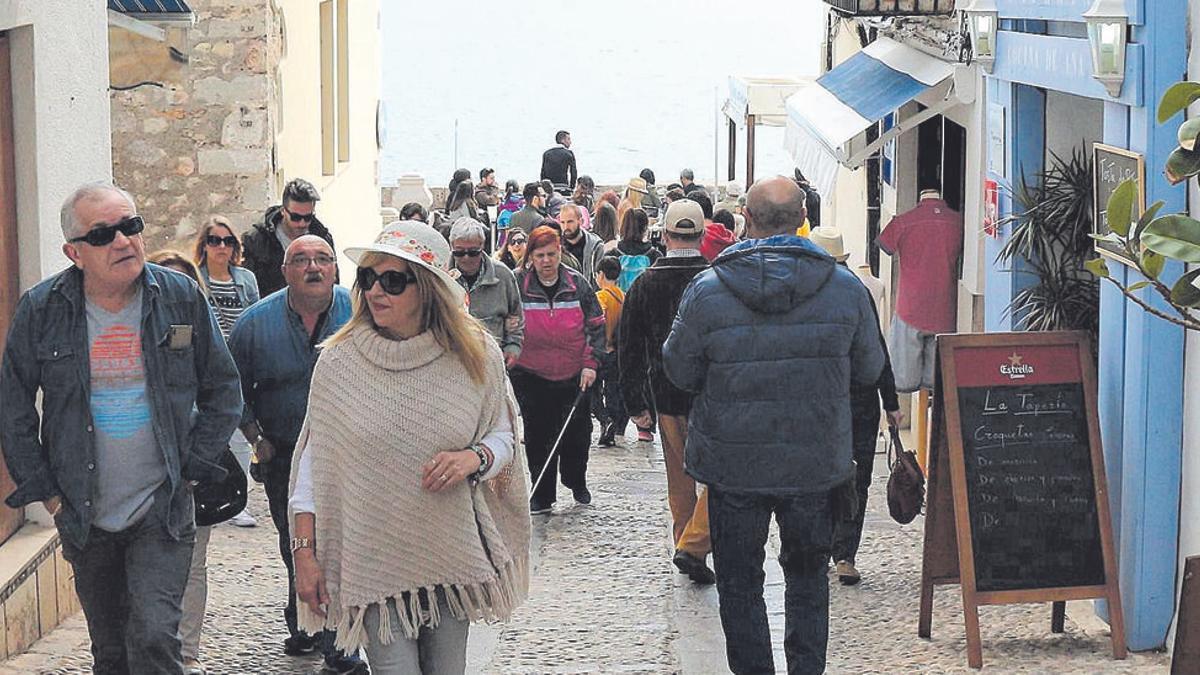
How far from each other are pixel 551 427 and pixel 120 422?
5.21 metres

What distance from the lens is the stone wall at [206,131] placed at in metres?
13.8

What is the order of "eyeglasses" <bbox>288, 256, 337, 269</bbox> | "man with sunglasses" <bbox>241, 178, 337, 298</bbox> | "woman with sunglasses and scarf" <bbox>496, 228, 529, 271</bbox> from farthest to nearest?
"woman with sunglasses and scarf" <bbox>496, 228, 529, 271</bbox>
"man with sunglasses" <bbox>241, 178, 337, 298</bbox>
"eyeglasses" <bbox>288, 256, 337, 269</bbox>

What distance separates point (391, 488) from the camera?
4871 mm

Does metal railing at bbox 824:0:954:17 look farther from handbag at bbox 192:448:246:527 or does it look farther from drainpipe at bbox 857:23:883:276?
handbag at bbox 192:448:246:527

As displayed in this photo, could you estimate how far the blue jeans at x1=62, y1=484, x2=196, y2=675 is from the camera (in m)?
5.39

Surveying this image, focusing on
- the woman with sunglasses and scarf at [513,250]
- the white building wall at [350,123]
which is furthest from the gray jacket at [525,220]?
the white building wall at [350,123]

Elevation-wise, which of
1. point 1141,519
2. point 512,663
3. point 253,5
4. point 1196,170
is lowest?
point 512,663

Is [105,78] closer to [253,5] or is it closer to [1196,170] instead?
[253,5]

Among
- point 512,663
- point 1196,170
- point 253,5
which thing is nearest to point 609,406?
point 253,5

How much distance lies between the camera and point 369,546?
487 cm

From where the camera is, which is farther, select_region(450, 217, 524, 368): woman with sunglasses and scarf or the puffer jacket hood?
select_region(450, 217, 524, 368): woman with sunglasses and scarf

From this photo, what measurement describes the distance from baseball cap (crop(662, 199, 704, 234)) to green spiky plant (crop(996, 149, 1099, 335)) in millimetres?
1469

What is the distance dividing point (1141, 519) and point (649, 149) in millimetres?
89949

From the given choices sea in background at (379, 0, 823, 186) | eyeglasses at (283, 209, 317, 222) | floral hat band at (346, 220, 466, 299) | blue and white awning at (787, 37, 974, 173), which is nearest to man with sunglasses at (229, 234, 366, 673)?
floral hat band at (346, 220, 466, 299)
